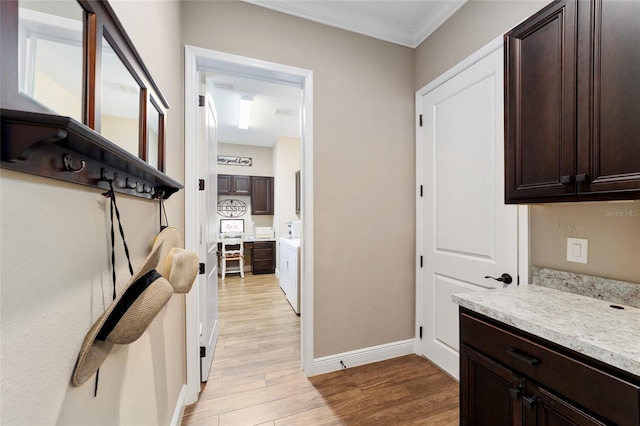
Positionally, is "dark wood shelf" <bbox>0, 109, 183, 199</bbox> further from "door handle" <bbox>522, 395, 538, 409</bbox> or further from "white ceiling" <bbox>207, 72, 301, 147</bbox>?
"white ceiling" <bbox>207, 72, 301, 147</bbox>

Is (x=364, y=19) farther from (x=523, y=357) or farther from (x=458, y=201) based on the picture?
(x=523, y=357)

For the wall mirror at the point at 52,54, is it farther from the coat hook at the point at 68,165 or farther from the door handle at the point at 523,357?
the door handle at the point at 523,357

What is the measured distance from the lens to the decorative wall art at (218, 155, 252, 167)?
5582 millimetres

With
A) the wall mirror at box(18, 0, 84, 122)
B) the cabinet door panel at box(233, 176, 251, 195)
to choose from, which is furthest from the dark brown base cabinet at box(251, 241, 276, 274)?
the wall mirror at box(18, 0, 84, 122)

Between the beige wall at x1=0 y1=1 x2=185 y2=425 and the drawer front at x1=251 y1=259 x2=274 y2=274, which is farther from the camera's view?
the drawer front at x1=251 y1=259 x2=274 y2=274

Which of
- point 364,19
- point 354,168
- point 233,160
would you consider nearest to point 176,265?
point 354,168

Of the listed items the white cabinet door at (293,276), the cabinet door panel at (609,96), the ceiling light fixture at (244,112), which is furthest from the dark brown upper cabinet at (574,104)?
the ceiling light fixture at (244,112)

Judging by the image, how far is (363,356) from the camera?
220 cm

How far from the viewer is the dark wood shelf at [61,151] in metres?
0.37

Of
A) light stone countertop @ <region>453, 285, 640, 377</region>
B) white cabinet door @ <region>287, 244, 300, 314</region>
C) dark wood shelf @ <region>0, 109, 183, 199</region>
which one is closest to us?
dark wood shelf @ <region>0, 109, 183, 199</region>

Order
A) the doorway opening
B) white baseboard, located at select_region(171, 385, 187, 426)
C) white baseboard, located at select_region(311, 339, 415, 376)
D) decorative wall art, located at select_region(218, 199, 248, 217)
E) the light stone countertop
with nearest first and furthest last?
the light stone countertop, white baseboard, located at select_region(171, 385, 187, 426), the doorway opening, white baseboard, located at select_region(311, 339, 415, 376), decorative wall art, located at select_region(218, 199, 248, 217)

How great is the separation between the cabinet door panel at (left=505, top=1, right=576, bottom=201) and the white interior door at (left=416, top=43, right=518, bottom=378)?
0.33 metres

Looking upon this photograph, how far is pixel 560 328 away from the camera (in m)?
0.92

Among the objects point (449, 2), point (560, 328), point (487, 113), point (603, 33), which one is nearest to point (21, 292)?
point (560, 328)
